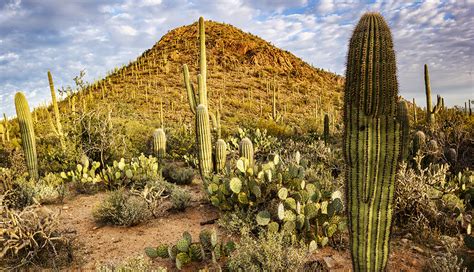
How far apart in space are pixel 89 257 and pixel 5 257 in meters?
1.15

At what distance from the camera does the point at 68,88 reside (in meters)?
13.1

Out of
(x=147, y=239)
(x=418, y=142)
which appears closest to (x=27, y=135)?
(x=147, y=239)

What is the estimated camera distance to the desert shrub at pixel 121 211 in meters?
5.85

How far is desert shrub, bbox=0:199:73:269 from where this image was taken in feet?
15.2

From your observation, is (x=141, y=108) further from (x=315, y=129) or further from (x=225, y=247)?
(x=225, y=247)

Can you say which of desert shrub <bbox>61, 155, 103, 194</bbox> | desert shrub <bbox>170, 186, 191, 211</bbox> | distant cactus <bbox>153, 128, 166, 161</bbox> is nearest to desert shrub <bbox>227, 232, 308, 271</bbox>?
desert shrub <bbox>170, 186, 191, 211</bbox>

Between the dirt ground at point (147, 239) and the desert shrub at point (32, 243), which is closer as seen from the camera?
the dirt ground at point (147, 239)

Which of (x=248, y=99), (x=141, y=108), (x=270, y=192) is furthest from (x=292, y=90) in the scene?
(x=270, y=192)

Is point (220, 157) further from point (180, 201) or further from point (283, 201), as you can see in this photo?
point (283, 201)

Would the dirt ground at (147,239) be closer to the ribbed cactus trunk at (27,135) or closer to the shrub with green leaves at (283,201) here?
the shrub with green leaves at (283,201)

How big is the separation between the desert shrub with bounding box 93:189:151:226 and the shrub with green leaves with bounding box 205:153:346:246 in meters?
1.21

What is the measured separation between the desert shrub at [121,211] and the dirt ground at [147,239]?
126mm

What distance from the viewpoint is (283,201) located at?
510 centimetres

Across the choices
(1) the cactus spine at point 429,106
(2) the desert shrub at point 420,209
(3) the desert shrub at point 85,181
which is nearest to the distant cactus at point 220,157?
(3) the desert shrub at point 85,181
